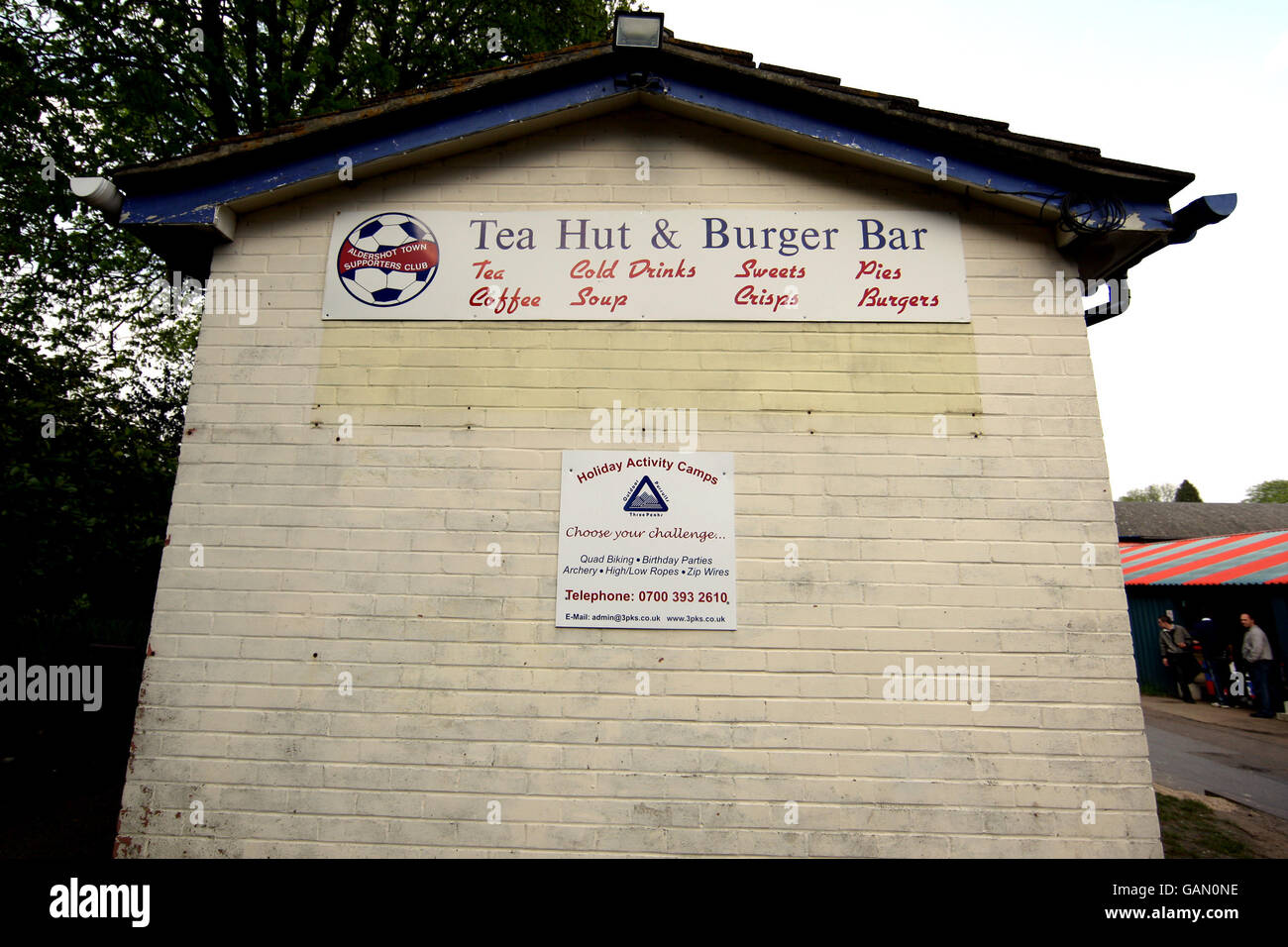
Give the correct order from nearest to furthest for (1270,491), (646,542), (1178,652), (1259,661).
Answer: (646,542) → (1259,661) → (1178,652) → (1270,491)

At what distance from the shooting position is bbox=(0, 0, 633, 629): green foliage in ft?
26.0

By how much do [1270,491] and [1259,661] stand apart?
91.9 meters

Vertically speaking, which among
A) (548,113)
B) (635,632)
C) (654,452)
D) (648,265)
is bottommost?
(635,632)

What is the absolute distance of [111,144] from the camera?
29.0ft

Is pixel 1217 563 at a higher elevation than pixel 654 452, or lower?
lower

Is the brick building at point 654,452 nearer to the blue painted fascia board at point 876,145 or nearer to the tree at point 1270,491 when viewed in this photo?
the blue painted fascia board at point 876,145

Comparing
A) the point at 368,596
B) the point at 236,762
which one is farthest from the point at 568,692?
the point at 236,762

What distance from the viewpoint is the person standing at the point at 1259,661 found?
1073 cm

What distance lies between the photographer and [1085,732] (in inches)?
137

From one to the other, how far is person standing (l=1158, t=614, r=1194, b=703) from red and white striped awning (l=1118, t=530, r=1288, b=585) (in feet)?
3.22

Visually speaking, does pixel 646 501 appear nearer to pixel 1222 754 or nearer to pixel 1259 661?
pixel 1222 754

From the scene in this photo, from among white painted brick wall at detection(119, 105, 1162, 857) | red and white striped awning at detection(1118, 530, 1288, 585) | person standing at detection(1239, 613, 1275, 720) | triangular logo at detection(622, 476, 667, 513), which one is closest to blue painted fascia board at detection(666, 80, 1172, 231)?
white painted brick wall at detection(119, 105, 1162, 857)

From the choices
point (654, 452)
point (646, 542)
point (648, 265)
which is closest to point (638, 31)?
point (648, 265)
